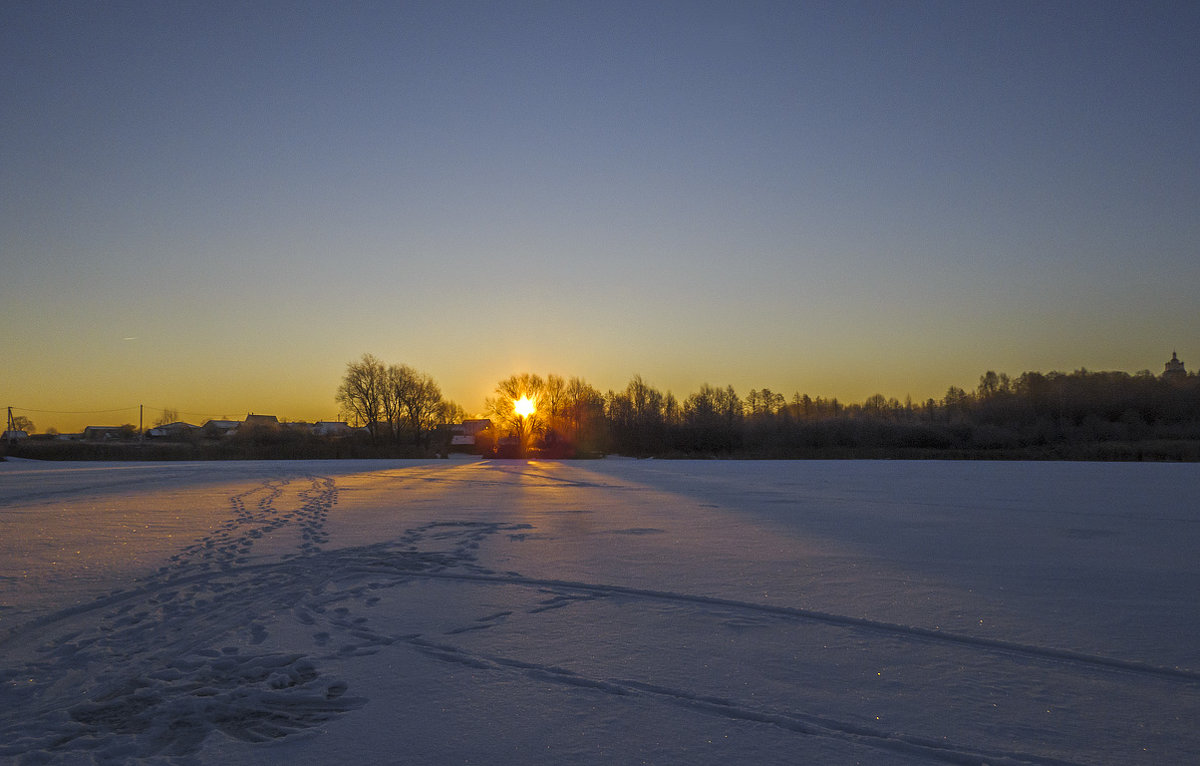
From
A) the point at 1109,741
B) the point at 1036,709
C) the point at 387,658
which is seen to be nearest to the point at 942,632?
the point at 1036,709

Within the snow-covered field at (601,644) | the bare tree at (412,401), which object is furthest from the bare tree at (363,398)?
the snow-covered field at (601,644)

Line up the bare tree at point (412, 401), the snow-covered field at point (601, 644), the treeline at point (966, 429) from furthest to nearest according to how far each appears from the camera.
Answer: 1. the bare tree at point (412, 401)
2. the treeline at point (966, 429)
3. the snow-covered field at point (601, 644)

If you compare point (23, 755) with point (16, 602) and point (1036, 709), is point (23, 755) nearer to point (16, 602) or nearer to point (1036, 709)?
point (16, 602)

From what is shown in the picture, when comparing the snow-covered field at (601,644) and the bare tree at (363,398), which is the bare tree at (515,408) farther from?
the snow-covered field at (601,644)

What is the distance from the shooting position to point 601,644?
3.45m

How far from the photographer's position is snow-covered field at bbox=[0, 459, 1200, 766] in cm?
239

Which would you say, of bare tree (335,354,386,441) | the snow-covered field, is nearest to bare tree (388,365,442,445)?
bare tree (335,354,386,441)

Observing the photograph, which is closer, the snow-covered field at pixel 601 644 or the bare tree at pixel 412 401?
the snow-covered field at pixel 601 644

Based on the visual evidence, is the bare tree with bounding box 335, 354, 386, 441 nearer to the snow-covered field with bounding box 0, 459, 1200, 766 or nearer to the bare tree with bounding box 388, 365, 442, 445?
the bare tree with bounding box 388, 365, 442, 445

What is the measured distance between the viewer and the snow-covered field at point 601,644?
2389mm

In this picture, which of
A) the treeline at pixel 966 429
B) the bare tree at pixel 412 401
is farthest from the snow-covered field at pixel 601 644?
the bare tree at pixel 412 401

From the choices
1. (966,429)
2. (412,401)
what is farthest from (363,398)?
(966,429)

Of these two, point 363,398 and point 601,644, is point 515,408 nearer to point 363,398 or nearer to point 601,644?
point 363,398

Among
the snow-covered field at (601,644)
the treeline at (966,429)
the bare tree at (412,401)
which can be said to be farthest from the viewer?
the bare tree at (412,401)
